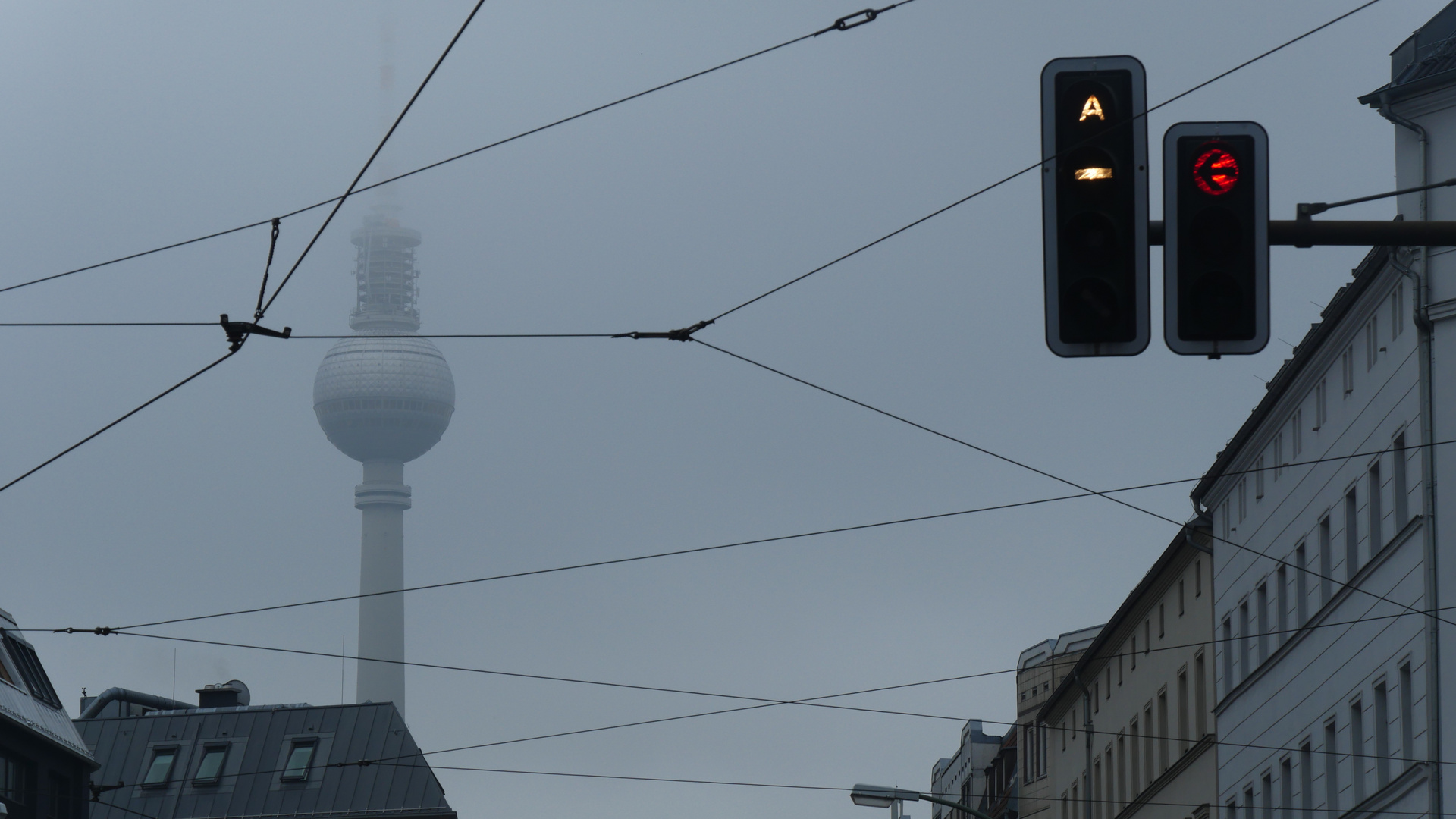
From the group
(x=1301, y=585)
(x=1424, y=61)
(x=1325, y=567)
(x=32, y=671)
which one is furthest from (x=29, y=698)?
(x=1424, y=61)

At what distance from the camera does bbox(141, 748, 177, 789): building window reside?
265 feet

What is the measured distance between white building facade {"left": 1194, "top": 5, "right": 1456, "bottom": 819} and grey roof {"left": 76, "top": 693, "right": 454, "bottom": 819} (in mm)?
39620

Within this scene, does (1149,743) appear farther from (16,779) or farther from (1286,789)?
(16,779)

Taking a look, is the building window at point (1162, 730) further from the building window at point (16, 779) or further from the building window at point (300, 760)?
the building window at point (300, 760)

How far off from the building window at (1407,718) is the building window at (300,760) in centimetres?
5212

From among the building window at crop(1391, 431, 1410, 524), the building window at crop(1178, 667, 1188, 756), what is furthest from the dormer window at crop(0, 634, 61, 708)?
the building window at crop(1391, 431, 1410, 524)

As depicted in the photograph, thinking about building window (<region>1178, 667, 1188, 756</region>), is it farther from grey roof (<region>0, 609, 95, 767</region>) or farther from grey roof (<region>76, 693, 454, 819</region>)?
grey roof (<region>76, 693, 454, 819</region>)

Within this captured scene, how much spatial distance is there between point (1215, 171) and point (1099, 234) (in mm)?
664

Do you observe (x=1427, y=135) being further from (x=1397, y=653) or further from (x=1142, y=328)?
(x=1142, y=328)

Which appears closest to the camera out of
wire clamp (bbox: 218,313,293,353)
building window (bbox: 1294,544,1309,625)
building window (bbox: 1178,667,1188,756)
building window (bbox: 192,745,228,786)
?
wire clamp (bbox: 218,313,293,353)

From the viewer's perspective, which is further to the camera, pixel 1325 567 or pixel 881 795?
pixel 1325 567

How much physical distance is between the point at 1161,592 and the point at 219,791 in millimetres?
39825

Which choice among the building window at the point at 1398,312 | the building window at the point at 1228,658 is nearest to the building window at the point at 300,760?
the building window at the point at 1228,658

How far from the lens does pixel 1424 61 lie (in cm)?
3547
